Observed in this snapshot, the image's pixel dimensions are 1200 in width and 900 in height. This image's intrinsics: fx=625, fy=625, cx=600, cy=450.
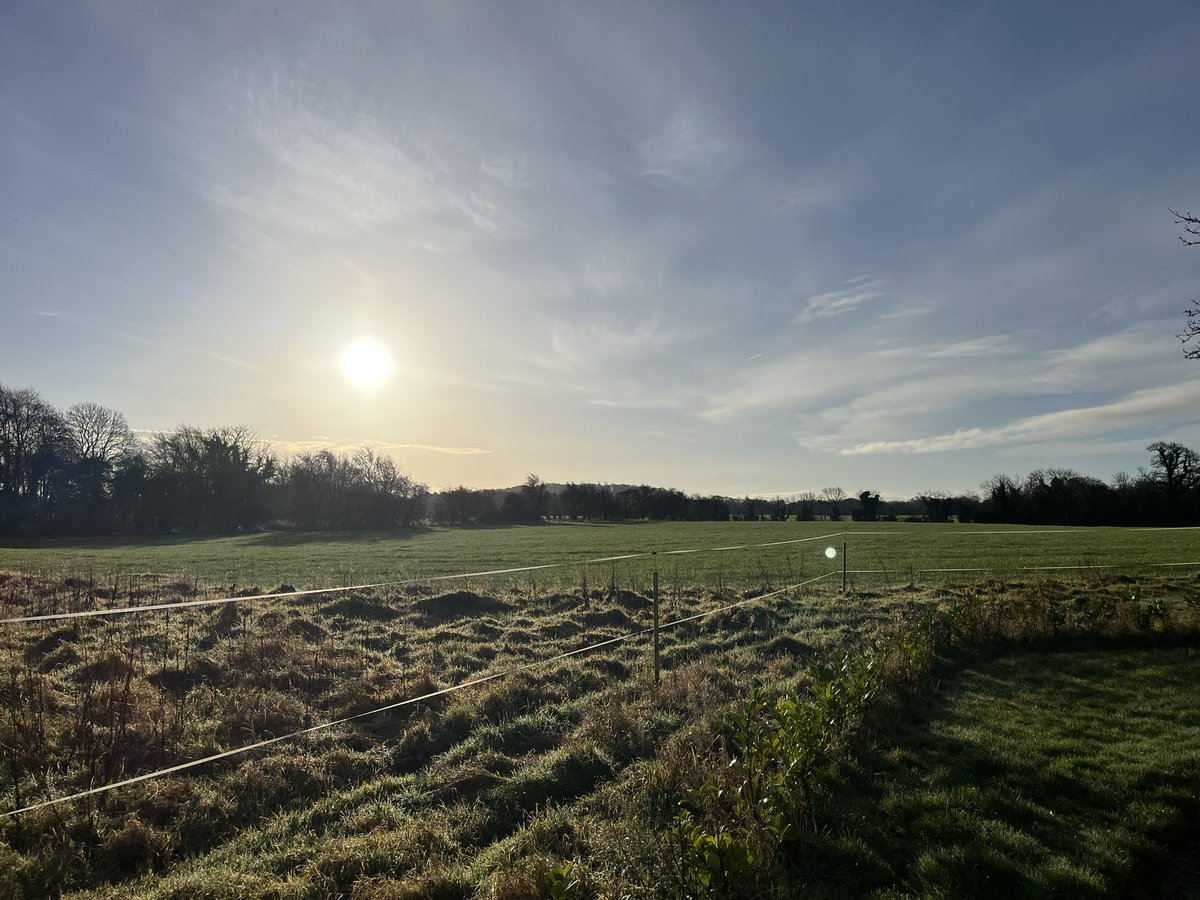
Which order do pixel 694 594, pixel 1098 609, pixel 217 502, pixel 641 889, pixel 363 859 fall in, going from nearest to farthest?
pixel 641 889
pixel 363 859
pixel 1098 609
pixel 694 594
pixel 217 502

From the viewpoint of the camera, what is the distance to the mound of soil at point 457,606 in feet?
45.5

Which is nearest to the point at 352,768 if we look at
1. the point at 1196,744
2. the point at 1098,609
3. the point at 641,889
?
the point at 641,889

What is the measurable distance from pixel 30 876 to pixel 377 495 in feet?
271

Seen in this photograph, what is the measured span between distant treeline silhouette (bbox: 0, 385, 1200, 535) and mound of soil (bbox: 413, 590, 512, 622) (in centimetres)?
6581

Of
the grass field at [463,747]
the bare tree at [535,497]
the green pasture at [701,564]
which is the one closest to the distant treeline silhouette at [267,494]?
the bare tree at [535,497]

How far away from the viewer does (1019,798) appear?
16.2 feet

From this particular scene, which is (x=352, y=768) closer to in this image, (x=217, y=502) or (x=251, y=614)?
(x=251, y=614)

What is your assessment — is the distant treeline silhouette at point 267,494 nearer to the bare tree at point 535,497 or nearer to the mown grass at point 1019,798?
the bare tree at point 535,497

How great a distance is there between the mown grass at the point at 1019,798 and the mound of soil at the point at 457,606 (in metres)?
9.30

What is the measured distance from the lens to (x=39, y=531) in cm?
5894

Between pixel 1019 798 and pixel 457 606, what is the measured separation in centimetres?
1156

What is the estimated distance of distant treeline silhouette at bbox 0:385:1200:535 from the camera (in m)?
61.6

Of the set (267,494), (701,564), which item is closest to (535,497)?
(267,494)

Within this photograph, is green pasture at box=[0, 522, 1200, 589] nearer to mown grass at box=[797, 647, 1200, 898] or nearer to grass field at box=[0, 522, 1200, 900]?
grass field at box=[0, 522, 1200, 900]
